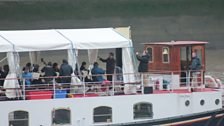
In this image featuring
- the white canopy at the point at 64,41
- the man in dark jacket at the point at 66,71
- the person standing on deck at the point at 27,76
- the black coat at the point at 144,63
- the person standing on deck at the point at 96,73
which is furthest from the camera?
the black coat at the point at 144,63

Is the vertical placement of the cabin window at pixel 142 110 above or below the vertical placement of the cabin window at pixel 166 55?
below

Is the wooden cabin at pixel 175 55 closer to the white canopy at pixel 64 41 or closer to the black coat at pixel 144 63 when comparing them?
the black coat at pixel 144 63

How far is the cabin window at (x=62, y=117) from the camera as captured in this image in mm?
21656

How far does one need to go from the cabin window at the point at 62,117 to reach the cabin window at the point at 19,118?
27.8 inches

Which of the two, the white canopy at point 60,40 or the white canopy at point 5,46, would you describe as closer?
the white canopy at point 5,46

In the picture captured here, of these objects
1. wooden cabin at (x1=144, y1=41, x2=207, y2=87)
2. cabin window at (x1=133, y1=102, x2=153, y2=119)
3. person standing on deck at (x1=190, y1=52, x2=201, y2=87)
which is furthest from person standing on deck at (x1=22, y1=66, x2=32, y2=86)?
person standing on deck at (x1=190, y1=52, x2=201, y2=87)

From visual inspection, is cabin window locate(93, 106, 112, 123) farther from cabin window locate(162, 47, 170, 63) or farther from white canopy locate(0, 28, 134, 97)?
cabin window locate(162, 47, 170, 63)

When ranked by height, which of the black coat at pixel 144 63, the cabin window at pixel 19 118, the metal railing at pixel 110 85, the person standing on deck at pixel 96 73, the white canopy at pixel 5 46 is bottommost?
the cabin window at pixel 19 118

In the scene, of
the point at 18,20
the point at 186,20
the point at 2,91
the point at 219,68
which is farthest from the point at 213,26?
the point at 2,91

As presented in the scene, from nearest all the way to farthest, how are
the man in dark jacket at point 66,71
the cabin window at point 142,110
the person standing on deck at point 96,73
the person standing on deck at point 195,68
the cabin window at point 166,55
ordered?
the man in dark jacket at point 66,71 < the cabin window at point 142,110 < the person standing on deck at point 96,73 < the person standing on deck at point 195,68 < the cabin window at point 166,55

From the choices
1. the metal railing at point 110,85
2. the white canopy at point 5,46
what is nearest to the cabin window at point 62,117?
the metal railing at point 110,85

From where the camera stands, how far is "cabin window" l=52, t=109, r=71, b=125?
2166 cm

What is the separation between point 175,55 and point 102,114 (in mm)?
2902

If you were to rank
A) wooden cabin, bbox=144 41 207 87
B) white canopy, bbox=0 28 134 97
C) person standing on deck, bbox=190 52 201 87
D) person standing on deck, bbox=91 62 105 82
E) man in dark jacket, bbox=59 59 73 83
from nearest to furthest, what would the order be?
1. white canopy, bbox=0 28 134 97
2. man in dark jacket, bbox=59 59 73 83
3. person standing on deck, bbox=91 62 105 82
4. person standing on deck, bbox=190 52 201 87
5. wooden cabin, bbox=144 41 207 87
